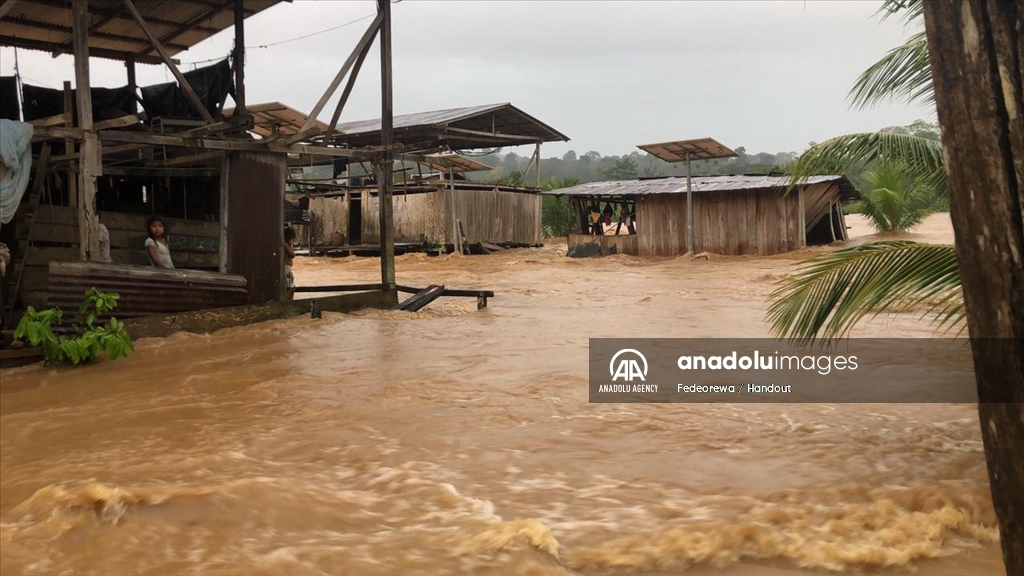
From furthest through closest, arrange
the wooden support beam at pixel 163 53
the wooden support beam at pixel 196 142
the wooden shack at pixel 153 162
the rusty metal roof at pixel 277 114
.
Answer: the rusty metal roof at pixel 277 114, the wooden support beam at pixel 163 53, the wooden shack at pixel 153 162, the wooden support beam at pixel 196 142

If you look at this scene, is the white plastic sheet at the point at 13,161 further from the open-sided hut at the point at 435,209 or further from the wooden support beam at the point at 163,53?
the open-sided hut at the point at 435,209

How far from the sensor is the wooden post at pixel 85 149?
7.68 meters

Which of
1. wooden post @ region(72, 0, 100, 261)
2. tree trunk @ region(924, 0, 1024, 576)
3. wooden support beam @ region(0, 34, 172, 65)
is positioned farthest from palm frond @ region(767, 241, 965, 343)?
wooden support beam @ region(0, 34, 172, 65)

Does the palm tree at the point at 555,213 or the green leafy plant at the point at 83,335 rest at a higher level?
the palm tree at the point at 555,213

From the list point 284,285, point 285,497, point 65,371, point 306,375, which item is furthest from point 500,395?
point 284,285

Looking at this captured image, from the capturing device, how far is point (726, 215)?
71.4 feet

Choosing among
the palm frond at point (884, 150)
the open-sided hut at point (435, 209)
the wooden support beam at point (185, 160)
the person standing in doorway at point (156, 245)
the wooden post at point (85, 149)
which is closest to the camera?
the palm frond at point (884, 150)

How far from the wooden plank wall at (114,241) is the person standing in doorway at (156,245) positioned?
66 cm

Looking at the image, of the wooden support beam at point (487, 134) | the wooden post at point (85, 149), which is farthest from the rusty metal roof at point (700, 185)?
the wooden post at point (85, 149)

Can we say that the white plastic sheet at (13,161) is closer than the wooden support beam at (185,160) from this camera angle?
Yes

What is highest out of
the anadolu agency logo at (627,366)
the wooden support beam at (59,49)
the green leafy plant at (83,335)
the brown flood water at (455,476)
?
the wooden support beam at (59,49)

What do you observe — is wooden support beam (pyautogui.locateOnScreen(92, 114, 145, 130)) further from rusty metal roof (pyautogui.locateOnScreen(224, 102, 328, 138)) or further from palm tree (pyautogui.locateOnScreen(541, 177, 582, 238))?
palm tree (pyautogui.locateOnScreen(541, 177, 582, 238))

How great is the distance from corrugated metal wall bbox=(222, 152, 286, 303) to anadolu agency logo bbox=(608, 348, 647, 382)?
16.6 feet

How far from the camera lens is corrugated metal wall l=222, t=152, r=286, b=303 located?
380 inches
